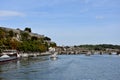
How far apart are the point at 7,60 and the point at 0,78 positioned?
48.1m

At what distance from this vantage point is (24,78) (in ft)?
171

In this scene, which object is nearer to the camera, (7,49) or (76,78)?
(76,78)

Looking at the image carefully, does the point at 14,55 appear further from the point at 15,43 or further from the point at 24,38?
the point at 24,38

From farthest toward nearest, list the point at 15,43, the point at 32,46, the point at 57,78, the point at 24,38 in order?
the point at 24,38 → the point at 32,46 → the point at 15,43 → the point at 57,78

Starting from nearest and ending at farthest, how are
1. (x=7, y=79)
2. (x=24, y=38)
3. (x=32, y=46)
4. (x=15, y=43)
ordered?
(x=7, y=79), (x=15, y=43), (x=32, y=46), (x=24, y=38)

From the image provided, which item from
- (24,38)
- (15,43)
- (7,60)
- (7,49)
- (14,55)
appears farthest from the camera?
(24,38)

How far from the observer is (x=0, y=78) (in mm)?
51281

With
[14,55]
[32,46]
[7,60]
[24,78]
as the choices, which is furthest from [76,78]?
[32,46]

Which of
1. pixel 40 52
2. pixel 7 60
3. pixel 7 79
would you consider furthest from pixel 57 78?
pixel 40 52

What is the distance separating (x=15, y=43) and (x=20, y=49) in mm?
7303

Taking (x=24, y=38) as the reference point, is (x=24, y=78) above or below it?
below

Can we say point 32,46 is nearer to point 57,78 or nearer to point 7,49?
point 7,49

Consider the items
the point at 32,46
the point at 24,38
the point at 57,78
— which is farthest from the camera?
the point at 24,38

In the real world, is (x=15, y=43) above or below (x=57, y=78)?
above
